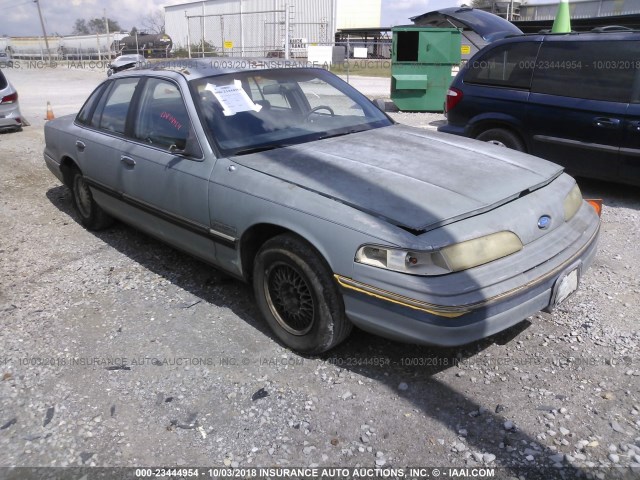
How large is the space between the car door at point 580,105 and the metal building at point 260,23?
1461 centimetres

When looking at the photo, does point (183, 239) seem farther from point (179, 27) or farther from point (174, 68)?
point (179, 27)

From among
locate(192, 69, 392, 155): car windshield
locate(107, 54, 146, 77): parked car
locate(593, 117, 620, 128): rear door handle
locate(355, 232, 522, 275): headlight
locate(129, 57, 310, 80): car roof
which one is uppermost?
locate(129, 57, 310, 80): car roof

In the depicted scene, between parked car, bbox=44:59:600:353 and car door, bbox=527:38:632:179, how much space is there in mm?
2590

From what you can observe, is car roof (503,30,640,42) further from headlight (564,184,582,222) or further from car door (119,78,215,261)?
car door (119,78,215,261)

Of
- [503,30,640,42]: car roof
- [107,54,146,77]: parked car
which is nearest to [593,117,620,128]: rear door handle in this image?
[503,30,640,42]: car roof

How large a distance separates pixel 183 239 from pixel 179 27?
5333 cm

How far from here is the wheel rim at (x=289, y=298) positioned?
3.12 m

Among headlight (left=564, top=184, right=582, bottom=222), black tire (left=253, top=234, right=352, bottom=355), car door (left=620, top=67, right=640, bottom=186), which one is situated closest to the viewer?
black tire (left=253, top=234, right=352, bottom=355)

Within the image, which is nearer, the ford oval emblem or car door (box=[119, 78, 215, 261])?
the ford oval emblem

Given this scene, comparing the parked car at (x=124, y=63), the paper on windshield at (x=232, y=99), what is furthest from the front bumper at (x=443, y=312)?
the parked car at (x=124, y=63)

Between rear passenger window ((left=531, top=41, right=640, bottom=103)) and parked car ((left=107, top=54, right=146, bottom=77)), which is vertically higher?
rear passenger window ((left=531, top=41, right=640, bottom=103))

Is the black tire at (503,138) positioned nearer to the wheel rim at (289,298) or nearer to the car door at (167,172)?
the car door at (167,172)

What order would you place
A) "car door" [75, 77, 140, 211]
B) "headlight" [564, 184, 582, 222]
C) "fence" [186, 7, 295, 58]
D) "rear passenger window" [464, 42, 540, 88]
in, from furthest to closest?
"fence" [186, 7, 295, 58] → "rear passenger window" [464, 42, 540, 88] → "car door" [75, 77, 140, 211] → "headlight" [564, 184, 582, 222]

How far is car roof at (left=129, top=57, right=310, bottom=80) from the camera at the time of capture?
397 cm
